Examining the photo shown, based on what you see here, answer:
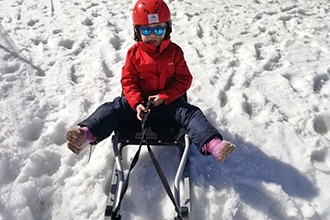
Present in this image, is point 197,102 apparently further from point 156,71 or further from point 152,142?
point 152,142

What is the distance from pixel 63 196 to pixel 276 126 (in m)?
2.28

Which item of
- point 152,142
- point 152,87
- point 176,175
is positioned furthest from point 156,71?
point 176,175

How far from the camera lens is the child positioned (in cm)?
325

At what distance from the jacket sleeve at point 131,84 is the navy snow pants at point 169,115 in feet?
0.34

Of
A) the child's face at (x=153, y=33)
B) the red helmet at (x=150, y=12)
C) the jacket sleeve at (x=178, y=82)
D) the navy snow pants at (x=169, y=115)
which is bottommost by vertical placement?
the navy snow pants at (x=169, y=115)

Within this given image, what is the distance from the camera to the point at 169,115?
11.6ft

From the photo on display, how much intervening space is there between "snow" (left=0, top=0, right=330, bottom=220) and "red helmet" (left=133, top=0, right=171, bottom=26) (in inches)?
48.5

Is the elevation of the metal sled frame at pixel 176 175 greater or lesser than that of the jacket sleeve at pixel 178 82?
lesser

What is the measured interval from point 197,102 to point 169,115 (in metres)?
0.86

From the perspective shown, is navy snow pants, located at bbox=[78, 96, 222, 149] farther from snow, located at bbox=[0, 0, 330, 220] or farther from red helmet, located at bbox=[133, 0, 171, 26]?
red helmet, located at bbox=[133, 0, 171, 26]

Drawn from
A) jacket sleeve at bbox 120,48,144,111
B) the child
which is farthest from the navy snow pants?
jacket sleeve at bbox 120,48,144,111

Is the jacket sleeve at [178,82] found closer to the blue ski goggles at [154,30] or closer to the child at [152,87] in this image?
the child at [152,87]

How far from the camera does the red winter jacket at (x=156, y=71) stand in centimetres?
352

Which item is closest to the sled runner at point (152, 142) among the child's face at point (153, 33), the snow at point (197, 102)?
the snow at point (197, 102)
